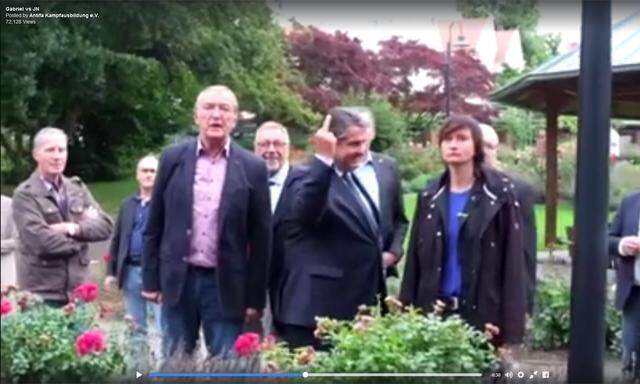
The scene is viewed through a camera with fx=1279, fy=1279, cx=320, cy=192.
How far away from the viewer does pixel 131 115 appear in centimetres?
379

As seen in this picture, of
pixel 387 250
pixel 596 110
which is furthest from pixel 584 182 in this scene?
pixel 387 250

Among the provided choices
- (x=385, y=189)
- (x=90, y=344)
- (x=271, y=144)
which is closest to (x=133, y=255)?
(x=90, y=344)

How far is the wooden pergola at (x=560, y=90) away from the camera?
139 inches

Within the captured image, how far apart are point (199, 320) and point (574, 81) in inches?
52.3

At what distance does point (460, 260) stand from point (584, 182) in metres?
1.01

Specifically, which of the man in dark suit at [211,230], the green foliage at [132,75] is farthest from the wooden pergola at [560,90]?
the man in dark suit at [211,230]

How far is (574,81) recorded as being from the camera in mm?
3605

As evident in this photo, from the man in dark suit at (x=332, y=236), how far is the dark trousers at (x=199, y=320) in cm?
20

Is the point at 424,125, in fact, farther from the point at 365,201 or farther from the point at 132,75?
the point at 132,75

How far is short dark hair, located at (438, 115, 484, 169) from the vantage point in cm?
359

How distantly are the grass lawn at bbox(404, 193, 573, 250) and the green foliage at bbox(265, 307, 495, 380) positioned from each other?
30 cm

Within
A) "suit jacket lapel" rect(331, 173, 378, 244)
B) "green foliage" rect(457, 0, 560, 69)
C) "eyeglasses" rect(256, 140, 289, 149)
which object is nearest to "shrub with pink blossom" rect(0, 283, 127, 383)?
"eyeglasses" rect(256, 140, 289, 149)

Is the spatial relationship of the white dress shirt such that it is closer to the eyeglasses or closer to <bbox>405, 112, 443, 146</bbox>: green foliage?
the eyeglasses

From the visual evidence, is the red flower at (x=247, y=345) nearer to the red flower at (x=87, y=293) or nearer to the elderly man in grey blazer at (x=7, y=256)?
the red flower at (x=87, y=293)
